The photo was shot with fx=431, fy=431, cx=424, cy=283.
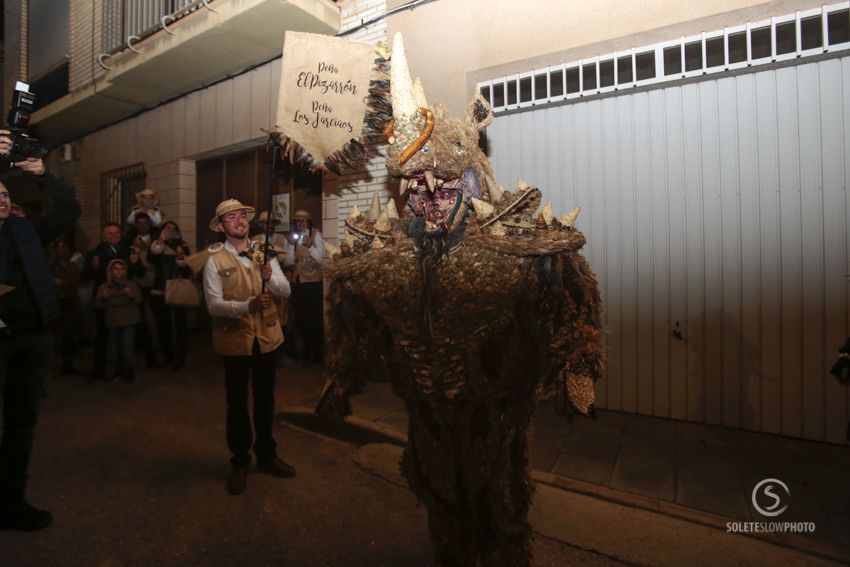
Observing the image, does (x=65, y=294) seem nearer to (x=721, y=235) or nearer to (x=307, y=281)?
(x=307, y=281)

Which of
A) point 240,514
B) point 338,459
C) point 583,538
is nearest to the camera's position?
point 583,538

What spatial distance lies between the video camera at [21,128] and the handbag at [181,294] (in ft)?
9.29

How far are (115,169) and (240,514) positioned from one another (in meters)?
9.14

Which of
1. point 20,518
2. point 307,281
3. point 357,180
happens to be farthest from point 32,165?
point 307,281

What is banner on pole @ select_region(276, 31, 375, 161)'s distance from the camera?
3.42 metres

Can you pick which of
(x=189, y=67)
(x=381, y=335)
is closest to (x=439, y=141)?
(x=381, y=335)

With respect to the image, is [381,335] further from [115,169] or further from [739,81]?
[115,169]

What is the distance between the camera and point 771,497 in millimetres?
2721

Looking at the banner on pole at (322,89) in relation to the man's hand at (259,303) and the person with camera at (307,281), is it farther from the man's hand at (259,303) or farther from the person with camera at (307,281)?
the person with camera at (307,281)

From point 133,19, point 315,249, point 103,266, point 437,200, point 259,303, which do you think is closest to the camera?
point 437,200

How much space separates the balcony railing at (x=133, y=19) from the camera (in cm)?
689

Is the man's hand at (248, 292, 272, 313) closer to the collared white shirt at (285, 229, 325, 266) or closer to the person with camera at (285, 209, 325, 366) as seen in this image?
the person with camera at (285, 209, 325, 366)

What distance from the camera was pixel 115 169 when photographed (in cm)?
916

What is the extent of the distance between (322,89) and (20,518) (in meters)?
3.62
